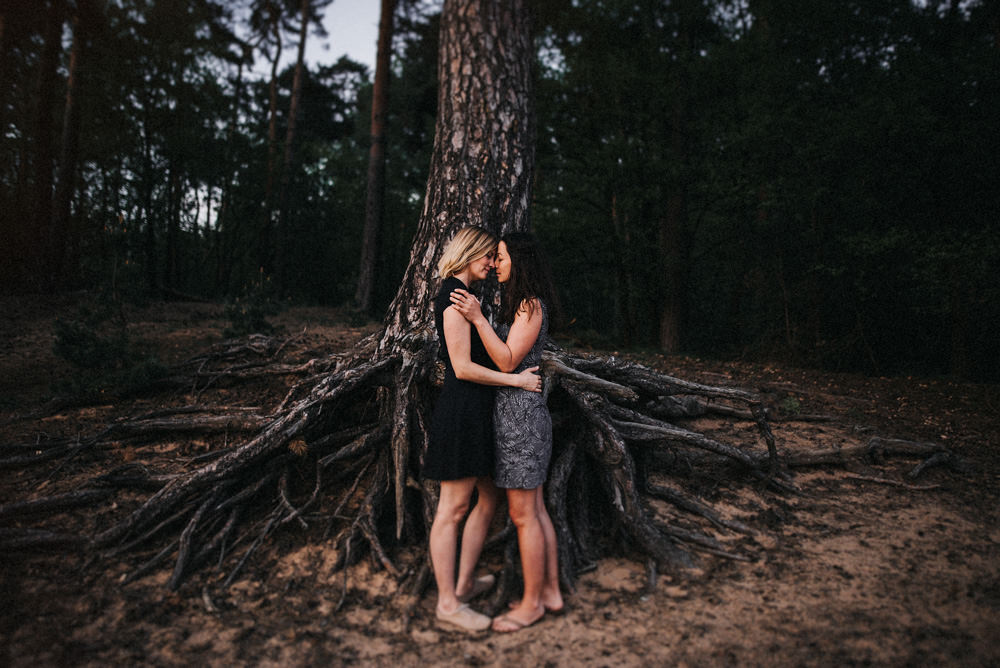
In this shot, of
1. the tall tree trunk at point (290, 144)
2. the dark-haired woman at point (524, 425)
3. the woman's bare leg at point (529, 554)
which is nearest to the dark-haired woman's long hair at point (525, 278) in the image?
the dark-haired woman at point (524, 425)

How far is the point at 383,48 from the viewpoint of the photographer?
14.4 metres

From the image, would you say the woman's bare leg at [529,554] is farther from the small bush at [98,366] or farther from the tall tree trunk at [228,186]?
the tall tree trunk at [228,186]

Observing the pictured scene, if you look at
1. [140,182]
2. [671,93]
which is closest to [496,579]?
[671,93]

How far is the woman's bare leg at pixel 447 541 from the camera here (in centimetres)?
306

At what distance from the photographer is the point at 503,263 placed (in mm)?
3137

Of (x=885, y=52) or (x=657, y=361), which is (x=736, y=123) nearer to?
(x=885, y=52)

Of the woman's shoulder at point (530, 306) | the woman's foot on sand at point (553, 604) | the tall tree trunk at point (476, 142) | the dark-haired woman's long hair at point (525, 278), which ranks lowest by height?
the woman's foot on sand at point (553, 604)

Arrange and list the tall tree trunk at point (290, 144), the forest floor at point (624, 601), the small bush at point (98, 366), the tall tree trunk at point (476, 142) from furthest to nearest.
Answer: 1. the tall tree trunk at point (290, 144)
2. the small bush at point (98, 366)
3. the tall tree trunk at point (476, 142)
4. the forest floor at point (624, 601)

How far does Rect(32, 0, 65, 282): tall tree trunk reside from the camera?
1264cm

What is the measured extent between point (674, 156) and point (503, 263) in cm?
1315

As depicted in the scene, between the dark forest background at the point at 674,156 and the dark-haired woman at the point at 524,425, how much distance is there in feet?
19.1

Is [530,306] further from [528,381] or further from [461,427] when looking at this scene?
[461,427]

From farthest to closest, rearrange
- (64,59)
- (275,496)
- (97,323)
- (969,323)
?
(64,59) < (969,323) < (97,323) < (275,496)

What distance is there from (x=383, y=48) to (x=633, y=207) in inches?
313
